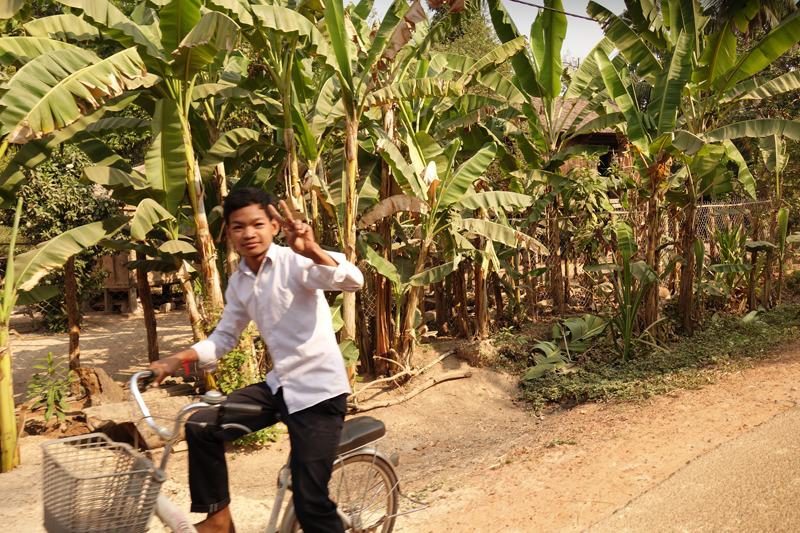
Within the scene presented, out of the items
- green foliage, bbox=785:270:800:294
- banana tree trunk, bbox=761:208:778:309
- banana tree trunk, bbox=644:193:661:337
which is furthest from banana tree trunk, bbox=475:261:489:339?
green foliage, bbox=785:270:800:294

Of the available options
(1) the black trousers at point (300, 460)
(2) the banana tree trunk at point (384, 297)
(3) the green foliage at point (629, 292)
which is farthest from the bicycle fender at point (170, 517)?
(3) the green foliage at point (629, 292)

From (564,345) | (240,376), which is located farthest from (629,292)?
(240,376)

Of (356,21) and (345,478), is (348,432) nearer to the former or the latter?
(345,478)

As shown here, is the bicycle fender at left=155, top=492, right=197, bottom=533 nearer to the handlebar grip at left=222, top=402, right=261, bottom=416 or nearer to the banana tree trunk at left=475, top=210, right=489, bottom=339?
the handlebar grip at left=222, top=402, right=261, bottom=416

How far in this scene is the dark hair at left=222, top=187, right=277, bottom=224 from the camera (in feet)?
7.98

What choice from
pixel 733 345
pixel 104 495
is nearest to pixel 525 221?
pixel 733 345

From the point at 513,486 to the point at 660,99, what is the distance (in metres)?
5.30

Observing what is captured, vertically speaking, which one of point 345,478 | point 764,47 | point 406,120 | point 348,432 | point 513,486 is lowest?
point 513,486

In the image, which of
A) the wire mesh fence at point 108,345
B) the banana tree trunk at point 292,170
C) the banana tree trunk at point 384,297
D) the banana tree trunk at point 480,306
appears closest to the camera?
the banana tree trunk at point 292,170

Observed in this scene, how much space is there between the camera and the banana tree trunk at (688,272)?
25.2 ft

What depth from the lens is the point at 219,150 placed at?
6172 mm

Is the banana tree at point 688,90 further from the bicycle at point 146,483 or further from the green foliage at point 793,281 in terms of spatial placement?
the bicycle at point 146,483

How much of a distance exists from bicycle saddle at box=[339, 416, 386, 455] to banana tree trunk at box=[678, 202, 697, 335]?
6257mm

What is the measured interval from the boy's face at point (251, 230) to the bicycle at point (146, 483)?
2.02 ft
